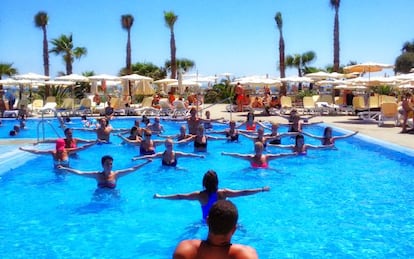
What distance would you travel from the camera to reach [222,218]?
7.82 feet

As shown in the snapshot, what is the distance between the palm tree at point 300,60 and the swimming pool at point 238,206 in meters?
40.8

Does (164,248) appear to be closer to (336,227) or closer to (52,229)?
(52,229)

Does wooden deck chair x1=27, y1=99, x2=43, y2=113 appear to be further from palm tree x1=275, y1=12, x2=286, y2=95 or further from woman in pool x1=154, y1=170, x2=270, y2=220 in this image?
woman in pool x1=154, y1=170, x2=270, y2=220

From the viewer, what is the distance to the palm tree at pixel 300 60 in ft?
167

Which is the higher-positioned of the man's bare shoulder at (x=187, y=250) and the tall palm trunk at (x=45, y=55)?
the tall palm trunk at (x=45, y=55)

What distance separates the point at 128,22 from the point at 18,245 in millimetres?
36009

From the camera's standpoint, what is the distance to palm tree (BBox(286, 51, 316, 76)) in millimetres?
51000

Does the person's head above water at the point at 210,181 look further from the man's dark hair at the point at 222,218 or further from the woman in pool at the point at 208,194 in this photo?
the man's dark hair at the point at 222,218

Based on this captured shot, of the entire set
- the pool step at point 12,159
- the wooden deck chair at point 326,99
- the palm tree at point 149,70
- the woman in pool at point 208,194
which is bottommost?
the pool step at point 12,159

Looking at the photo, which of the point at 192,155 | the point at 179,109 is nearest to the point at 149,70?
the point at 179,109

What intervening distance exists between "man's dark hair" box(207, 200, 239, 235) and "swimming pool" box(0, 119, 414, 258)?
10.2 feet

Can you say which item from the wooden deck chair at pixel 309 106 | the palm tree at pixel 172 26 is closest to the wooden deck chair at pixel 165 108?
the wooden deck chair at pixel 309 106

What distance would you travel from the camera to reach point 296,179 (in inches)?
369

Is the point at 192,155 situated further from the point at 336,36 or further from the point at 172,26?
the point at 172,26
